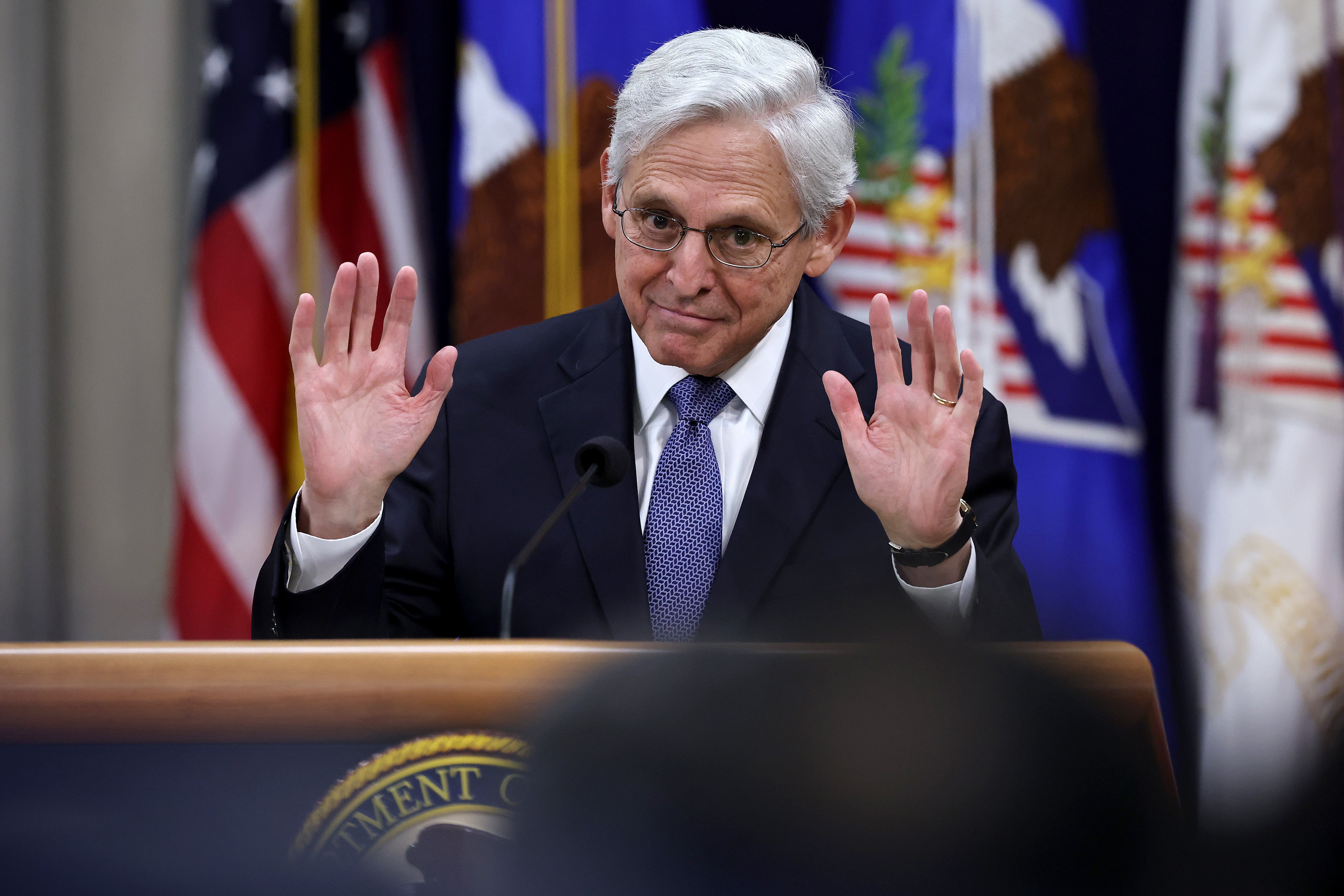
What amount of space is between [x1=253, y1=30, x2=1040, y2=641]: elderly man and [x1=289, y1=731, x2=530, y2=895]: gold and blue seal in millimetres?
502

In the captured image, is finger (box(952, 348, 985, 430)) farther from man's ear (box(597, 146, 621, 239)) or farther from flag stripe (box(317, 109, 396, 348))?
flag stripe (box(317, 109, 396, 348))

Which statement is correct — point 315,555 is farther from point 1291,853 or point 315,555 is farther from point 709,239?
point 1291,853

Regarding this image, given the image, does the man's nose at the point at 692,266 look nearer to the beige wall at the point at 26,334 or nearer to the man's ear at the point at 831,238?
the man's ear at the point at 831,238

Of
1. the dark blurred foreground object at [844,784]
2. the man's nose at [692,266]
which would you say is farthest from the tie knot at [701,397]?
the dark blurred foreground object at [844,784]

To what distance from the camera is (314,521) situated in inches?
48.9

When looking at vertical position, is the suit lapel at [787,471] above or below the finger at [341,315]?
below

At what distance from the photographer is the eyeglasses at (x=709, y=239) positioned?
1.48 meters

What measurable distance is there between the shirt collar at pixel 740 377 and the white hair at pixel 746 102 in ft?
0.61

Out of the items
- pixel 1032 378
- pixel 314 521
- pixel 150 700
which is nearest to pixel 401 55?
pixel 1032 378

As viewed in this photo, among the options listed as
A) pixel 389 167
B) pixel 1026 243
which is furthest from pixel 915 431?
pixel 389 167

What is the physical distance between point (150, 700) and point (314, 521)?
1.63ft

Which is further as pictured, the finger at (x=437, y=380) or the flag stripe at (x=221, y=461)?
the flag stripe at (x=221, y=461)

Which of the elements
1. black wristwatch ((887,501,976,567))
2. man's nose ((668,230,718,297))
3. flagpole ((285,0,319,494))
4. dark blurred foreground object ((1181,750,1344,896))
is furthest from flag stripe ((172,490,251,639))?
dark blurred foreground object ((1181,750,1344,896))

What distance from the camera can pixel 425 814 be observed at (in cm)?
75
